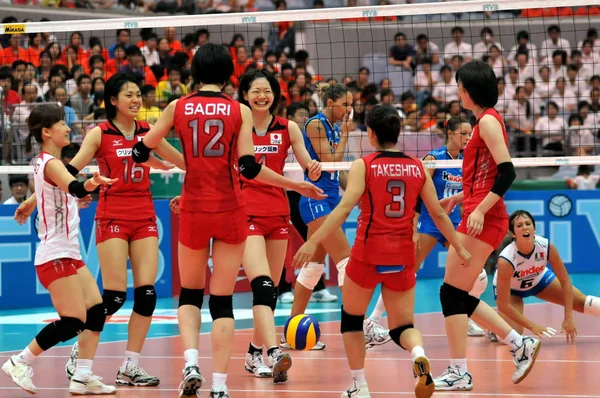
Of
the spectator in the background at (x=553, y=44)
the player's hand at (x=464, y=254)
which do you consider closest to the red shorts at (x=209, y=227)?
the player's hand at (x=464, y=254)

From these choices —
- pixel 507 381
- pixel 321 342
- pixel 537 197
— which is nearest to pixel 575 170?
pixel 537 197

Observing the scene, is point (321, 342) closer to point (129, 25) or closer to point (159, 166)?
point (159, 166)

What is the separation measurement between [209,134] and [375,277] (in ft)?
4.40

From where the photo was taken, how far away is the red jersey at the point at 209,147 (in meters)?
5.88

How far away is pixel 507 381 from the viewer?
6.94 meters

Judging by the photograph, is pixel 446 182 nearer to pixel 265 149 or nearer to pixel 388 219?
pixel 265 149

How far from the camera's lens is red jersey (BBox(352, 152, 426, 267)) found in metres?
6.02

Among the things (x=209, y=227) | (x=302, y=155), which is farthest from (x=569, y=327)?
(x=209, y=227)

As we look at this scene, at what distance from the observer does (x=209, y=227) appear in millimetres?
5965

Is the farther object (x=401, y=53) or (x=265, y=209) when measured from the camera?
(x=401, y=53)

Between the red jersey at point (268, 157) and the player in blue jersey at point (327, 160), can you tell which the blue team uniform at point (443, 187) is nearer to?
the player in blue jersey at point (327, 160)

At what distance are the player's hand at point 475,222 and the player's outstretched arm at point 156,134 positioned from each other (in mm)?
1981

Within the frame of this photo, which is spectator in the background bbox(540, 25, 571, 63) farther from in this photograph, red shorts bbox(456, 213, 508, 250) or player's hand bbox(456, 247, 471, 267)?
player's hand bbox(456, 247, 471, 267)

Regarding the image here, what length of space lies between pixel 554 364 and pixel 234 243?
2986 mm
